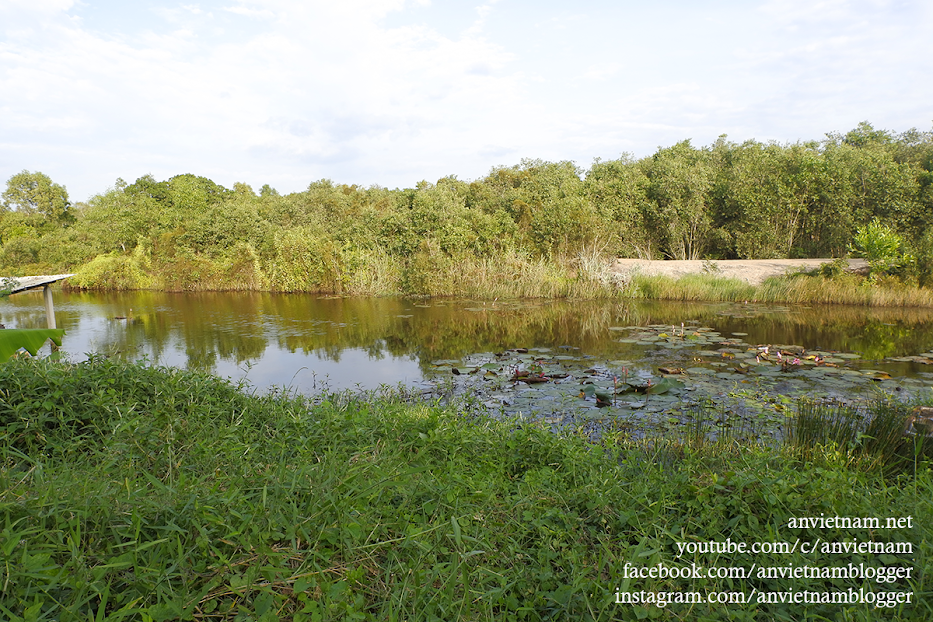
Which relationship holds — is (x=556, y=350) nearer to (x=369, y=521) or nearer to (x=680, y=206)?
(x=369, y=521)

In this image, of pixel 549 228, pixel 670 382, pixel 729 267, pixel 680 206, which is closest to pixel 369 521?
pixel 670 382

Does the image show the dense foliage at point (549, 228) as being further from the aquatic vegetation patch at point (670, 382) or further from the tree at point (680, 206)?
the aquatic vegetation patch at point (670, 382)

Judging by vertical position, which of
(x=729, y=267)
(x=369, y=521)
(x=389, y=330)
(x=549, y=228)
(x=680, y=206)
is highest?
(x=680, y=206)

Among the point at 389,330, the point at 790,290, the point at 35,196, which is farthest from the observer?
the point at 35,196

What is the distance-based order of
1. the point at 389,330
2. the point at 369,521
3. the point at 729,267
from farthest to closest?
the point at 729,267, the point at 389,330, the point at 369,521

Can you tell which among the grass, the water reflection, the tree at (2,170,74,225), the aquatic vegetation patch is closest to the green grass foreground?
the aquatic vegetation patch

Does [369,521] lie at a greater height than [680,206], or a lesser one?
lesser

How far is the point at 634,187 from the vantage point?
2378cm

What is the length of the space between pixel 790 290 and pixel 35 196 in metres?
52.8

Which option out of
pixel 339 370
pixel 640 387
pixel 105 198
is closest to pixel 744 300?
pixel 640 387

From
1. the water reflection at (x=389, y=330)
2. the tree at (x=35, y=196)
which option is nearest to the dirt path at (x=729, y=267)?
the water reflection at (x=389, y=330)

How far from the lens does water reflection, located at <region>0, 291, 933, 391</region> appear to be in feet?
27.8

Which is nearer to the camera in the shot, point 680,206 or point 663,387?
point 663,387

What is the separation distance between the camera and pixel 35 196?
41.2 metres
